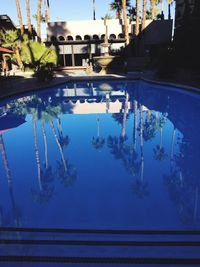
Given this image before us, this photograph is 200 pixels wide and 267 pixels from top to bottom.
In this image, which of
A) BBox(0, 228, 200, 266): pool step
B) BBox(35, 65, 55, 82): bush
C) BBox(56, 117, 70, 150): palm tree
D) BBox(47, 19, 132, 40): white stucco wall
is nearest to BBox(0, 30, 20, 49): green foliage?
BBox(47, 19, 132, 40): white stucco wall

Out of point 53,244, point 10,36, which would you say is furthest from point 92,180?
point 10,36

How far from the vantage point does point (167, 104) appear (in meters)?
14.3

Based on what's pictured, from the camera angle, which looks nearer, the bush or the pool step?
the pool step

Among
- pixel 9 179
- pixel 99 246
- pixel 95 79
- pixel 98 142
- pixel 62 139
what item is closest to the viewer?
pixel 99 246

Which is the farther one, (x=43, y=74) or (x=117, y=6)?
(x=117, y=6)

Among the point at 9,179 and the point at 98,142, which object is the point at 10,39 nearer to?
the point at 98,142

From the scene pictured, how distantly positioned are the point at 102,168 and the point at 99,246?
304 cm

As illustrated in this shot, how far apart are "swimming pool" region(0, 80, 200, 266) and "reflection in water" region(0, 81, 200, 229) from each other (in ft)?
0.06

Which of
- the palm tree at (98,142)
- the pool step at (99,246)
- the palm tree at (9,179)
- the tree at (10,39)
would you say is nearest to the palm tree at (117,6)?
the tree at (10,39)

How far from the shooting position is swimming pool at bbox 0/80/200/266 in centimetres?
445

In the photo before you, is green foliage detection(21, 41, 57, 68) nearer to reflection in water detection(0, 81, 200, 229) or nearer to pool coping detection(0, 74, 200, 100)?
pool coping detection(0, 74, 200, 100)

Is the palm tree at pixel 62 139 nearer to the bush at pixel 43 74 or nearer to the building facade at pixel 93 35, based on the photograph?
the bush at pixel 43 74

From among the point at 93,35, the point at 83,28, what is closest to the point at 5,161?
the point at 93,35

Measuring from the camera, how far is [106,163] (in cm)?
695
